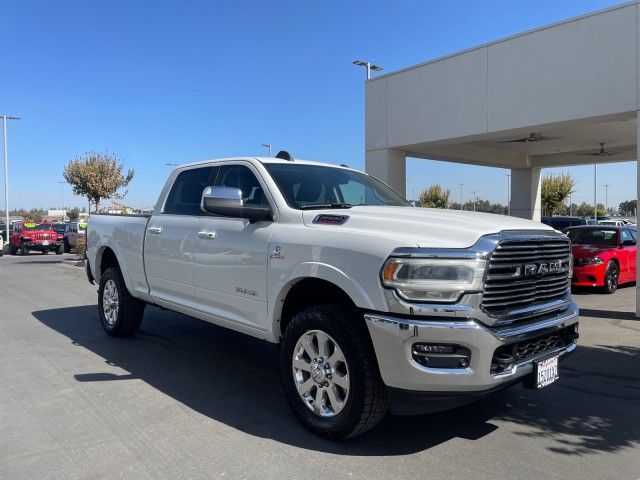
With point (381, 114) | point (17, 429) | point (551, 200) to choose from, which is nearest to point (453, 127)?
point (381, 114)

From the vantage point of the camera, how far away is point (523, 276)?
3.69 meters

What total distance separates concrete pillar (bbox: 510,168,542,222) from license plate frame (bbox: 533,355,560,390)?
15.9 metres

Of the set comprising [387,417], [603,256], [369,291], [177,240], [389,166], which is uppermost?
[389,166]

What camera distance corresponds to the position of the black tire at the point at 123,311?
6.87m

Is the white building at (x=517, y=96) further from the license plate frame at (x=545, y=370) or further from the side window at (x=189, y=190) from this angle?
the side window at (x=189, y=190)

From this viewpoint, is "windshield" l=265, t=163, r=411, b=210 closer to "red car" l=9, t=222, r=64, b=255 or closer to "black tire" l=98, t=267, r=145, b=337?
"black tire" l=98, t=267, r=145, b=337

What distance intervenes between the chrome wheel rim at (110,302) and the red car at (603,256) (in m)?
8.54

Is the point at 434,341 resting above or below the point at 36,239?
above

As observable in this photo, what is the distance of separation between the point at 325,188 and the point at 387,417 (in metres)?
2.05

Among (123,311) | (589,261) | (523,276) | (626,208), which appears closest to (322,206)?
(523,276)

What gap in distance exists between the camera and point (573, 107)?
377 inches

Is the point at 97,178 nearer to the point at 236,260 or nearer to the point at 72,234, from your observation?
the point at 72,234

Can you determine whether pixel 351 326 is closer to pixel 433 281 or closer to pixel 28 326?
pixel 433 281

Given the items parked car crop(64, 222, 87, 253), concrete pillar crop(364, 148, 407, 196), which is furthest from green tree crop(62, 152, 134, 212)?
concrete pillar crop(364, 148, 407, 196)
